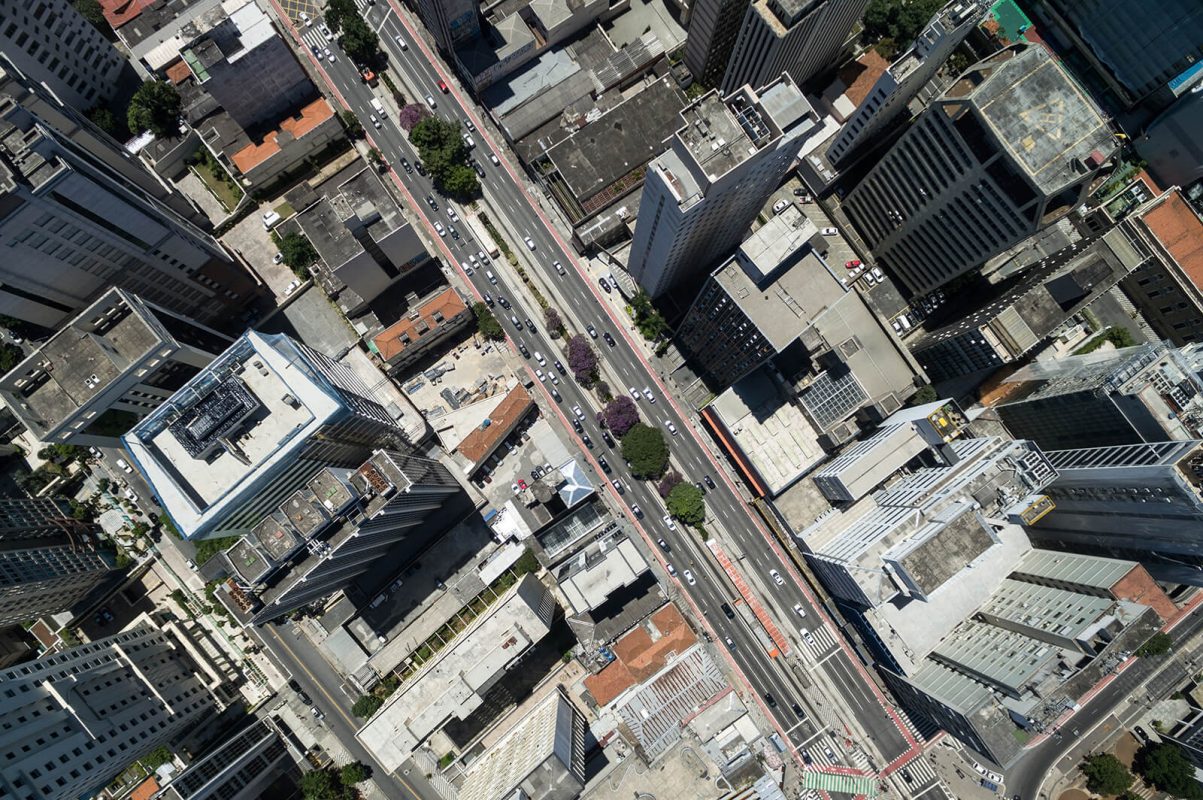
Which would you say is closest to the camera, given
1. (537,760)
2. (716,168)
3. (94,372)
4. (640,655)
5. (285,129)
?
(716,168)

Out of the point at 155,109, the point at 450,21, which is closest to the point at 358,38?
the point at 450,21

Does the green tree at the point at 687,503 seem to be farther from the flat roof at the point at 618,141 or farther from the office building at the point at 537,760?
the flat roof at the point at 618,141

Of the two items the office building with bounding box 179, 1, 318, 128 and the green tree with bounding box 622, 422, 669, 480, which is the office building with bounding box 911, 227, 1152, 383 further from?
the office building with bounding box 179, 1, 318, 128

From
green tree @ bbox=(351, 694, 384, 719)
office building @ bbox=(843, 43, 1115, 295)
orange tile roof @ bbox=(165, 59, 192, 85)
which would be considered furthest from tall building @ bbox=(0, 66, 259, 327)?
office building @ bbox=(843, 43, 1115, 295)

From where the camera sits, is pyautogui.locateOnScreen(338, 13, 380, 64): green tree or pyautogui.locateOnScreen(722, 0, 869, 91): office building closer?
pyautogui.locateOnScreen(722, 0, 869, 91): office building

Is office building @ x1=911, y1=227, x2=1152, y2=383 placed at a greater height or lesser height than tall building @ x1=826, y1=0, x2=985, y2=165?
lesser

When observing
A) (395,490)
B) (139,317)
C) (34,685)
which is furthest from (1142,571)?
(34,685)

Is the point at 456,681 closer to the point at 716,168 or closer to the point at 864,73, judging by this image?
the point at 716,168
